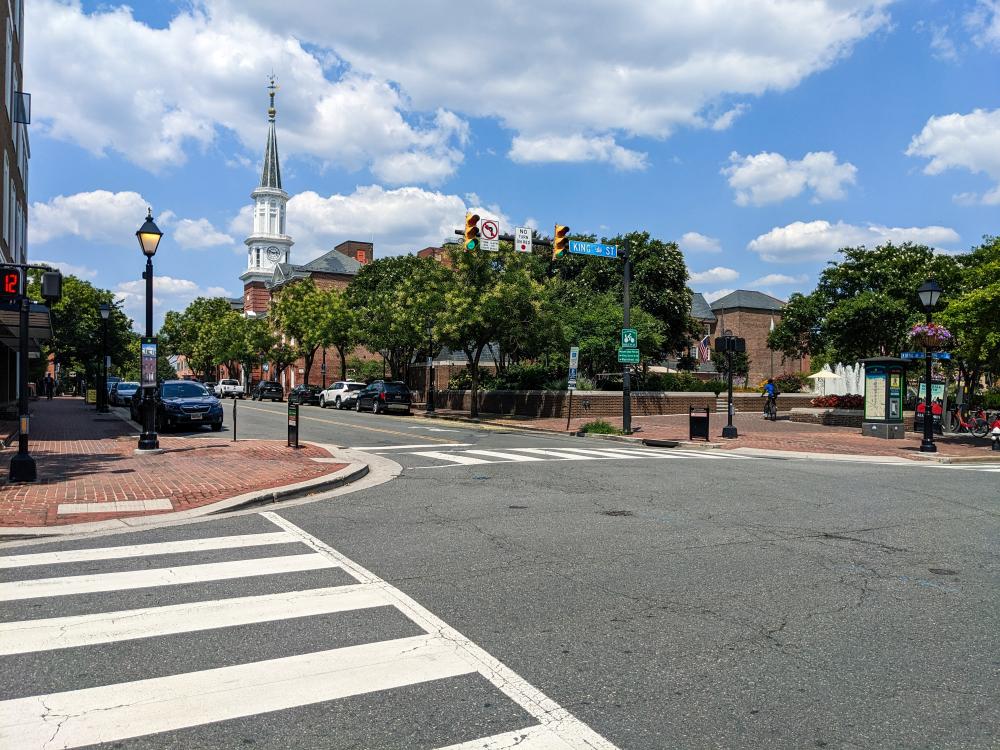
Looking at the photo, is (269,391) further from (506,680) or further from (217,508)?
(506,680)

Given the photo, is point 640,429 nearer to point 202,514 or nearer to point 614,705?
point 202,514

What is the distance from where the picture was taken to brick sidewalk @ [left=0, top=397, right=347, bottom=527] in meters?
9.24

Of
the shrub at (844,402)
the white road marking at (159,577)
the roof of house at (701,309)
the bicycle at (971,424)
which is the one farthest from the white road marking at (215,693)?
the roof of house at (701,309)

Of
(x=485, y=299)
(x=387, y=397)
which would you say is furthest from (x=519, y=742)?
(x=387, y=397)

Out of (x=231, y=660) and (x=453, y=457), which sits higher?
(x=231, y=660)

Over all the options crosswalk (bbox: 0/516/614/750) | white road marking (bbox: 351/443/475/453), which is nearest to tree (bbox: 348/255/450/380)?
white road marking (bbox: 351/443/475/453)

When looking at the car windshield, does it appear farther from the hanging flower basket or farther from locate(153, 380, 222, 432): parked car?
the hanging flower basket

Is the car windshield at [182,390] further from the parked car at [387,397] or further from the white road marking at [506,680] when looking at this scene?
the white road marking at [506,680]

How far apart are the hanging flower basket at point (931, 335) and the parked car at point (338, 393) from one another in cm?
2960

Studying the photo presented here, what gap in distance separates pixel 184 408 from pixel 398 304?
1870 cm

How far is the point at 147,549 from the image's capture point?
730 cm

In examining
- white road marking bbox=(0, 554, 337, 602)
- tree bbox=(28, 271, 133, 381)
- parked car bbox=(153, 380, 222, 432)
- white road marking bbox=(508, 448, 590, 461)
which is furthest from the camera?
tree bbox=(28, 271, 133, 381)

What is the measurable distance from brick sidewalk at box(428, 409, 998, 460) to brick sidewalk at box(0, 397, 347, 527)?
1309 centimetres

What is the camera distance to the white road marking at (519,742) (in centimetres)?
338
